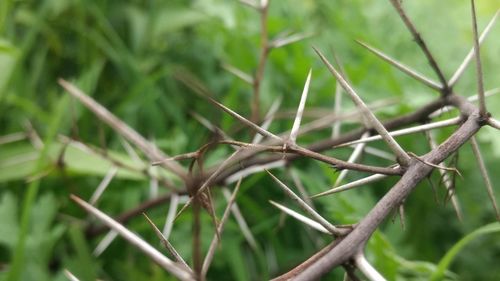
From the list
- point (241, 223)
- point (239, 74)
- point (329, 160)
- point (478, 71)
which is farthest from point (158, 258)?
point (239, 74)

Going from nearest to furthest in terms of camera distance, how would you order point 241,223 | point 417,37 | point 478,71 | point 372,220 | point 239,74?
point 372,220
point 478,71
point 417,37
point 241,223
point 239,74

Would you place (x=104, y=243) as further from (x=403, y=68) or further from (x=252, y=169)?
(x=403, y=68)

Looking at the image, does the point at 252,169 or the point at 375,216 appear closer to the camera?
the point at 375,216

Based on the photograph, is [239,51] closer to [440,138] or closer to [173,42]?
[173,42]

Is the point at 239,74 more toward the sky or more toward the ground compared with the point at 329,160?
more toward the ground

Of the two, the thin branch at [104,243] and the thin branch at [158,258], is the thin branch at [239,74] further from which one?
the thin branch at [158,258]

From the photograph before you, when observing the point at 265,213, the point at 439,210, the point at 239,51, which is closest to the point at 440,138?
the point at 439,210

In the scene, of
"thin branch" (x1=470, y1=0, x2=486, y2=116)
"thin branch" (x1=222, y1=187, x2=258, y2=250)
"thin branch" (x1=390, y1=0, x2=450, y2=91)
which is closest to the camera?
"thin branch" (x1=470, y1=0, x2=486, y2=116)

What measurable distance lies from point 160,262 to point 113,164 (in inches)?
32.2

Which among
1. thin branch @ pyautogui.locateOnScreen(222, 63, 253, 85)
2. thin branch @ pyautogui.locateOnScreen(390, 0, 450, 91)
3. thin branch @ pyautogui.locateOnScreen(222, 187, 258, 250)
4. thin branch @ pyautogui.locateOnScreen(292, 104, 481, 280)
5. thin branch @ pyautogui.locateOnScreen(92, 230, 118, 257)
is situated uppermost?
thin branch @ pyautogui.locateOnScreen(390, 0, 450, 91)

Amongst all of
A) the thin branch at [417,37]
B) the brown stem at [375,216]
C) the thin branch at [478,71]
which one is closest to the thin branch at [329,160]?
the brown stem at [375,216]

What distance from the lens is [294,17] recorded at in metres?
1.92

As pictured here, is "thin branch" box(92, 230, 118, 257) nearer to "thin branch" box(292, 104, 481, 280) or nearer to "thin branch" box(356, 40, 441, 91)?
"thin branch" box(356, 40, 441, 91)

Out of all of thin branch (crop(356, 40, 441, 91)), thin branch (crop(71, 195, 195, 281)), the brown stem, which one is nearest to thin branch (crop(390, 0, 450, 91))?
thin branch (crop(356, 40, 441, 91))
